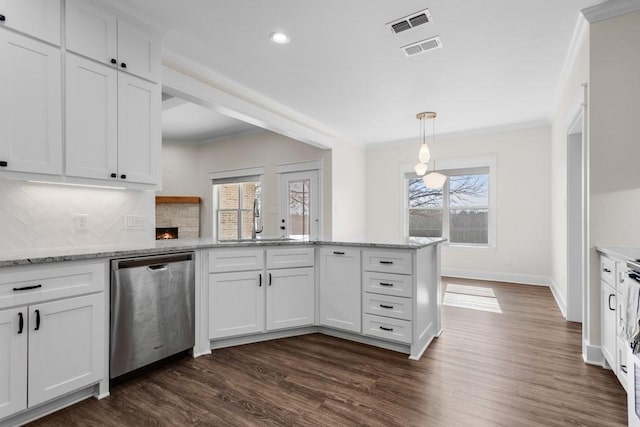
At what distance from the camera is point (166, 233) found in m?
6.79

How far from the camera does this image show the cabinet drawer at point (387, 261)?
2.67 meters

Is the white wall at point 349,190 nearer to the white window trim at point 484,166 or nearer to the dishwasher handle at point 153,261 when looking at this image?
the white window trim at point 484,166

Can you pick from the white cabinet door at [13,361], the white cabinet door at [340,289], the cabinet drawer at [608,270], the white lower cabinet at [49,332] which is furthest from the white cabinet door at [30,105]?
the cabinet drawer at [608,270]

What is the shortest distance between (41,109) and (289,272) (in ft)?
7.05

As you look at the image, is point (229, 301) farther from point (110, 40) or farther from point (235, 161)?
point (235, 161)

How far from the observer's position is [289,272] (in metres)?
3.05

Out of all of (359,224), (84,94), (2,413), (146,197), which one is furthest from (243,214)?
(2,413)

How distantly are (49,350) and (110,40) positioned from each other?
6.92ft

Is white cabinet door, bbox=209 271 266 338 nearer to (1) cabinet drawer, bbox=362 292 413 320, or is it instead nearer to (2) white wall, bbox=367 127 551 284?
(1) cabinet drawer, bbox=362 292 413 320

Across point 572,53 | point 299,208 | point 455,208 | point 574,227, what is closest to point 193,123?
point 299,208

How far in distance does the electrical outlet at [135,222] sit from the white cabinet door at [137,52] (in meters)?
1.16

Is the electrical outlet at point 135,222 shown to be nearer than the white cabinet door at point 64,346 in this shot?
No

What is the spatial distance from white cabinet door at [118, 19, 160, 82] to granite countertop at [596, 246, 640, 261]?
3.55 m

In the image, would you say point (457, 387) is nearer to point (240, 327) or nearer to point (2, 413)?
point (240, 327)
